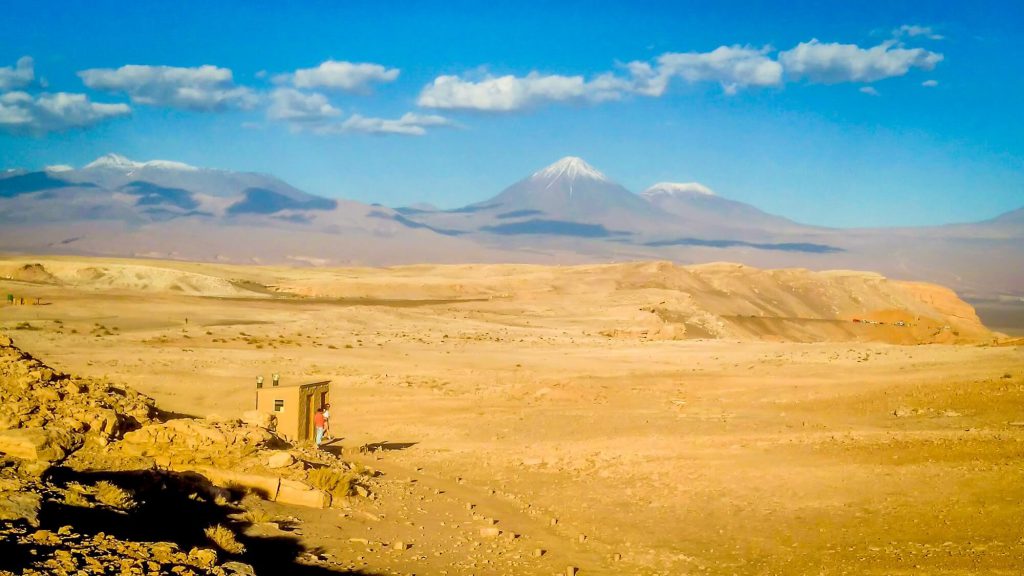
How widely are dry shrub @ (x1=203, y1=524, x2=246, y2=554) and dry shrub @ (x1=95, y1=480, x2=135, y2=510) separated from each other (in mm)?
856

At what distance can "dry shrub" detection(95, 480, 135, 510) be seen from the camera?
344 inches

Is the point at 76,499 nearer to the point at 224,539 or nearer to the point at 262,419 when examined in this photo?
the point at 224,539

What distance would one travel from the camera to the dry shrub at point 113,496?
874 centimetres

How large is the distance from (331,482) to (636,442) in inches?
337

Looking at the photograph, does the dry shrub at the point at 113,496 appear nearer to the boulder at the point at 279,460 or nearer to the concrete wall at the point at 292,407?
the boulder at the point at 279,460

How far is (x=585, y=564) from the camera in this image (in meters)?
11.1

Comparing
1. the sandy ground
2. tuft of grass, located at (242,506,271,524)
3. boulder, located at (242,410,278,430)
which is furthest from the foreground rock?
boulder, located at (242,410,278,430)

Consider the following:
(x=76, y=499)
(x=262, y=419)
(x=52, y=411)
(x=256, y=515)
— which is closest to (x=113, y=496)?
(x=76, y=499)

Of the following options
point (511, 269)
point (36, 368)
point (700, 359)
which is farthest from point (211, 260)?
point (36, 368)

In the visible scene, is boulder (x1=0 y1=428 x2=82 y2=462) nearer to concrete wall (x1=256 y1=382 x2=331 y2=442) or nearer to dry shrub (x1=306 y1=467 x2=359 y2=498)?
dry shrub (x1=306 y1=467 x2=359 y2=498)

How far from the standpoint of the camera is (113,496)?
884 cm

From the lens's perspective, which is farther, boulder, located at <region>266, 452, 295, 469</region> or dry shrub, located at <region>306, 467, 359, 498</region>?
boulder, located at <region>266, 452, 295, 469</region>

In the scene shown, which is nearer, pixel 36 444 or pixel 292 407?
pixel 36 444

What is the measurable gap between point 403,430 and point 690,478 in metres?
8.27
